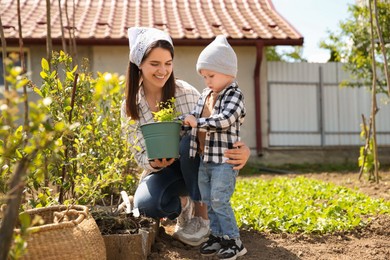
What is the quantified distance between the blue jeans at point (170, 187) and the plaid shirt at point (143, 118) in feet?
0.33

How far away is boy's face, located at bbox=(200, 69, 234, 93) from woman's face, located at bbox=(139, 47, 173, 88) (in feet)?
1.07

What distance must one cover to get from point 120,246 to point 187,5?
28.9 ft

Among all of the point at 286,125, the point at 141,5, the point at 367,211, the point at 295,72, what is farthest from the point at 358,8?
the point at 367,211

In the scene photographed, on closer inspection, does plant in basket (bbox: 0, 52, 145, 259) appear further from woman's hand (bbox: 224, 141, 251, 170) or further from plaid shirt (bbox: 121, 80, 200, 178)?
woman's hand (bbox: 224, 141, 251, 170)

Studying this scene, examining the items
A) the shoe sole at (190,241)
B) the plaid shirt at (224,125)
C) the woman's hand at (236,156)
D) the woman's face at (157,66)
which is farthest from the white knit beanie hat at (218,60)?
the shoe sole at (190,241)

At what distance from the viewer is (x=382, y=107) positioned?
10766 mm

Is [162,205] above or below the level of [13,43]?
below

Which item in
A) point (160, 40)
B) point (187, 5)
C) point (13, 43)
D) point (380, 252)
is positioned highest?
point (187, 5)

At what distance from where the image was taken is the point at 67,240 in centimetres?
245

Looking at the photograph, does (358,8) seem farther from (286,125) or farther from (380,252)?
(380,252)

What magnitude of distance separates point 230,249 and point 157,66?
3.97ft

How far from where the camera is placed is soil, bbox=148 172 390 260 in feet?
11.0

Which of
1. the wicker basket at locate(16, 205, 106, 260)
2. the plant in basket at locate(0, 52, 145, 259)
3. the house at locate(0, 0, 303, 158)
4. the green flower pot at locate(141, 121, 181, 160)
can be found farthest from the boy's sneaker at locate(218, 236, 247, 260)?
the house at locate(0, 0, 303, 158)

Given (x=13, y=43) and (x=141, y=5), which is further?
(x=141, y=5)
